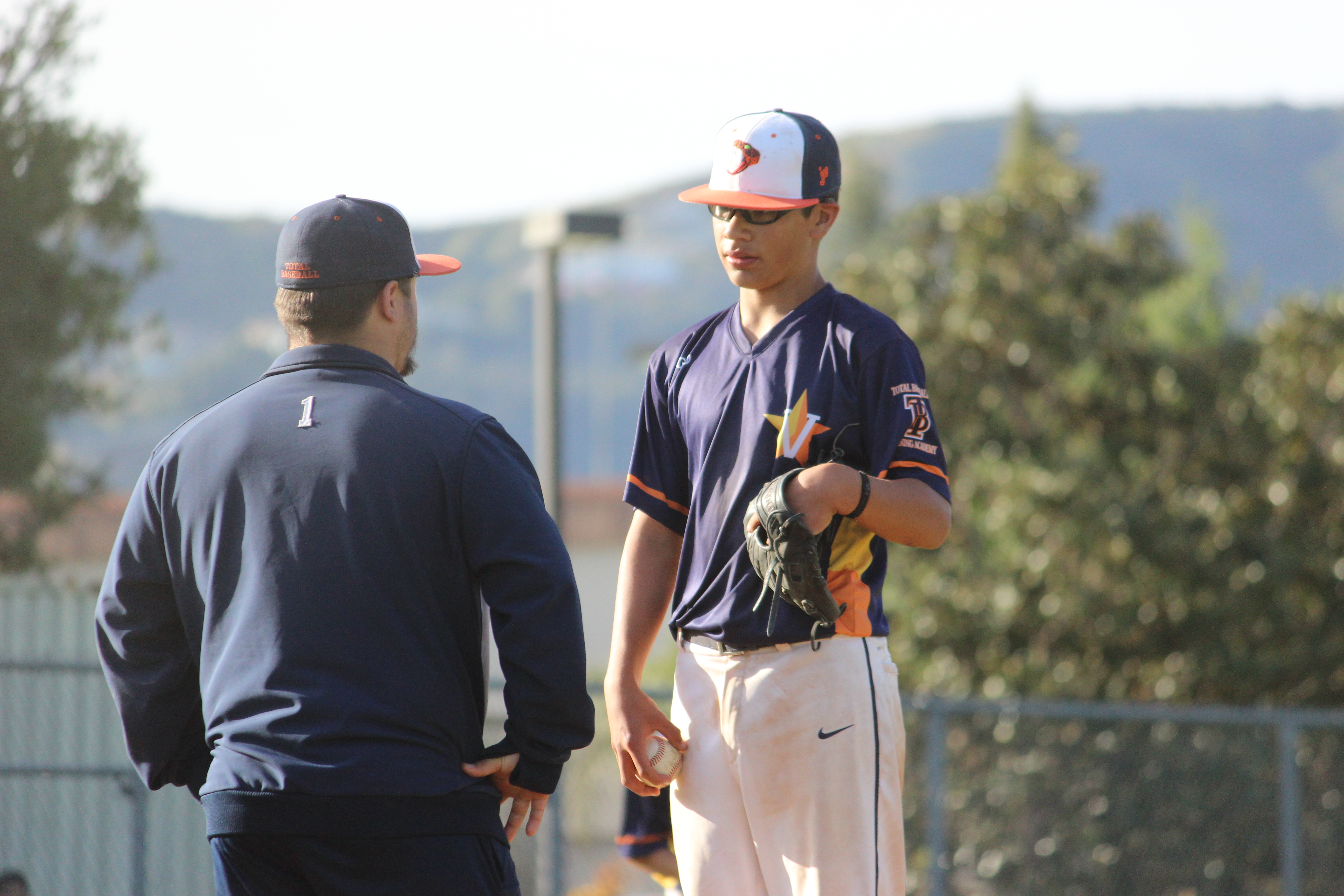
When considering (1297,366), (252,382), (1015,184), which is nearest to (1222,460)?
(1297,366)

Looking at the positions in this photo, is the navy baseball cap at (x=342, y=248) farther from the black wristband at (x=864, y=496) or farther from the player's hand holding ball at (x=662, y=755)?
the player's hand holding ball at (x=662, y=755)

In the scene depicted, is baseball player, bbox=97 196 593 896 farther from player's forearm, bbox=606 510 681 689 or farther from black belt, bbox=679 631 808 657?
player's forearm, bbox=606 510 681 689

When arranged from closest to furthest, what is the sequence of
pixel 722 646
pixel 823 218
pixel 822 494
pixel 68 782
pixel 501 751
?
pixel 501 751
pixel 822 494
pixel 722 646
pixel 823 218
pixel 68 782

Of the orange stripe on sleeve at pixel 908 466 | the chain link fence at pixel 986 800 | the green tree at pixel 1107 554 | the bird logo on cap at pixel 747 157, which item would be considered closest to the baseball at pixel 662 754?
the orange stripe on sleeve at pixel 908 466

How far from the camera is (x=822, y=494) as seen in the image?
117 inches

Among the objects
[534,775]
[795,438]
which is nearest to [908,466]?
[795,438]

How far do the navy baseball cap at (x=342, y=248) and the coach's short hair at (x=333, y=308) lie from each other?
0.01 meters

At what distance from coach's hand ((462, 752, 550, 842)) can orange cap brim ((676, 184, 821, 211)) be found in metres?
1.32

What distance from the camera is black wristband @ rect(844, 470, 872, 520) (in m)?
3.01

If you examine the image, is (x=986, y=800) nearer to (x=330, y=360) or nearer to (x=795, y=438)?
(x=795, y=438)

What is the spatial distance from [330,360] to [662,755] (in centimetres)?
118

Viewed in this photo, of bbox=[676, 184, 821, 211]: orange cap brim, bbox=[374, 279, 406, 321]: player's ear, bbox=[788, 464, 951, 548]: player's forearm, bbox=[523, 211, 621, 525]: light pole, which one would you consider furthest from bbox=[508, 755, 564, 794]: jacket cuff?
bbox=[523, 211, 621, 525]: light pole

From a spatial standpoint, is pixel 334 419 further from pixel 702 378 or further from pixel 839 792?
pixel 839 792

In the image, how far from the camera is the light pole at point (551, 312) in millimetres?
10094
